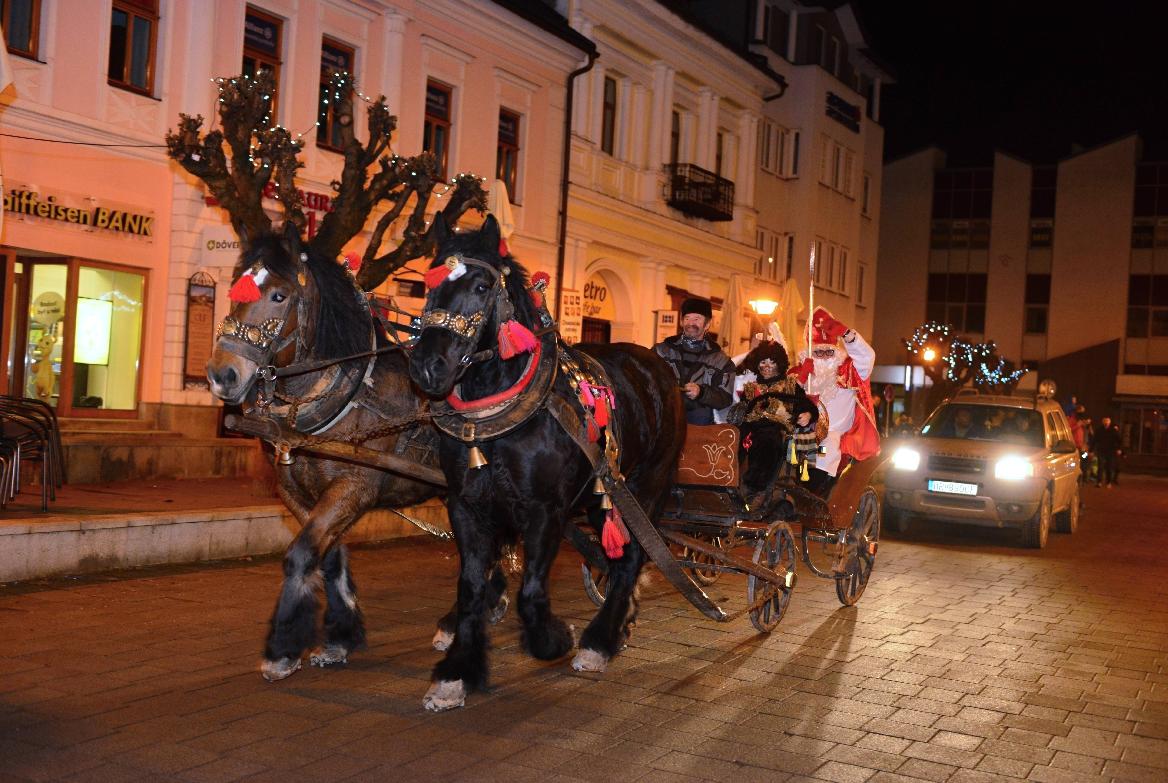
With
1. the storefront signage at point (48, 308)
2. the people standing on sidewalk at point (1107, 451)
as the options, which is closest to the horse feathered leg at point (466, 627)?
the storefront signage at point (48, 308)

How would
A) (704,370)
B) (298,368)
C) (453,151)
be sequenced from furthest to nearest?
(453,151), (704,370), (298,368)

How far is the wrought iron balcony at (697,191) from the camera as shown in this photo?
29031 millimetres

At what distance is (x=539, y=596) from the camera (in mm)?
6055

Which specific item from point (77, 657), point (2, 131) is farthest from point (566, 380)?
point (2, 131)

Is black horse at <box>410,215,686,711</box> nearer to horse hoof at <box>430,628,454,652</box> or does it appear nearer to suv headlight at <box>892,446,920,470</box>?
horse hoof at <box>430,628,454,652</box>

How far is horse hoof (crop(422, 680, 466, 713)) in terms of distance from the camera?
568cm

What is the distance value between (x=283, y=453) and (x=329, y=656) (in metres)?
1.19

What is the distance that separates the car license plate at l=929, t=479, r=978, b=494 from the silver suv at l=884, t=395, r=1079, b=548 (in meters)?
0.01

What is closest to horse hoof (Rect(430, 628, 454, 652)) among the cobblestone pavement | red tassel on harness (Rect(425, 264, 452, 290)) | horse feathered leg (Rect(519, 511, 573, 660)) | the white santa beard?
the cobblestone pavement

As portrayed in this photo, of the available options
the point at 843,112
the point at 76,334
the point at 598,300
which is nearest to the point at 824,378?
the point at 76,334

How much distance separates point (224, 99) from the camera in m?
14.2

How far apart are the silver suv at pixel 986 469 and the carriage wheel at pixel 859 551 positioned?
5.82 meters

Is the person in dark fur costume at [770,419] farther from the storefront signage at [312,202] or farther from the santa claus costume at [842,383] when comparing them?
the storefront signage at [312,202]

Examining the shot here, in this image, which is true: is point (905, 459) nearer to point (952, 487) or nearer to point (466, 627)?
point (952, 487)
